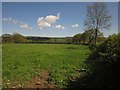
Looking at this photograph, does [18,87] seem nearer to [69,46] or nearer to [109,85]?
[109,85]

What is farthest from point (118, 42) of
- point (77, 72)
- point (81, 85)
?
point (77, 72)

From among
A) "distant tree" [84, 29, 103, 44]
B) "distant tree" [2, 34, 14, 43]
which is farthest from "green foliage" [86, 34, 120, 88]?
"distant tree" [84, 29, 103, 44]

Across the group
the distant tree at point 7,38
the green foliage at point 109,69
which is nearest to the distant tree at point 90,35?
the distant tree at point 7,38

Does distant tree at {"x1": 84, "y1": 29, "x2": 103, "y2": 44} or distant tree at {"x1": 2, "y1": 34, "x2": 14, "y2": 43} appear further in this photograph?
distant tree at {"x1": 84, "y1": 29, "x2": 103, "y2": 44}

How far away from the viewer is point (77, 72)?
39.9 feet

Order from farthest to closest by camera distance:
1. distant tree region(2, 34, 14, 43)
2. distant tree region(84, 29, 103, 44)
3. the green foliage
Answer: distant tree region(84, 29, 103, 44) → distant tree region(2, 34, 14, 43) → the green foliage

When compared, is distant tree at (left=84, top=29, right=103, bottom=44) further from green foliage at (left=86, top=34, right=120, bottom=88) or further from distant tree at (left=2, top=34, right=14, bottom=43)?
green foliage at (left=86, top=34, right=120, bottom=88)

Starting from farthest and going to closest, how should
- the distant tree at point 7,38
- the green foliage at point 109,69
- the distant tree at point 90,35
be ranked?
the distant tree at point 90,35 → the distant tree at point 7,38 → the green foliage at point 109,69

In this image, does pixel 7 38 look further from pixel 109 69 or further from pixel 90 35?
pixel 109 69

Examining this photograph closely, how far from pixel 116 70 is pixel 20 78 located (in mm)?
4394

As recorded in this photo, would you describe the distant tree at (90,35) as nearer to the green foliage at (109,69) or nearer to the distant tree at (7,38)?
the distant tree at (7,38)

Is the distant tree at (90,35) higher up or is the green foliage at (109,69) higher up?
the distant tree at (90,35)

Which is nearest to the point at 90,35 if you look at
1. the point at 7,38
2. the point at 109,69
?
the point at 7,38

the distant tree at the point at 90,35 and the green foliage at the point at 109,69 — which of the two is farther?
the distant tree at the point at 90,35
